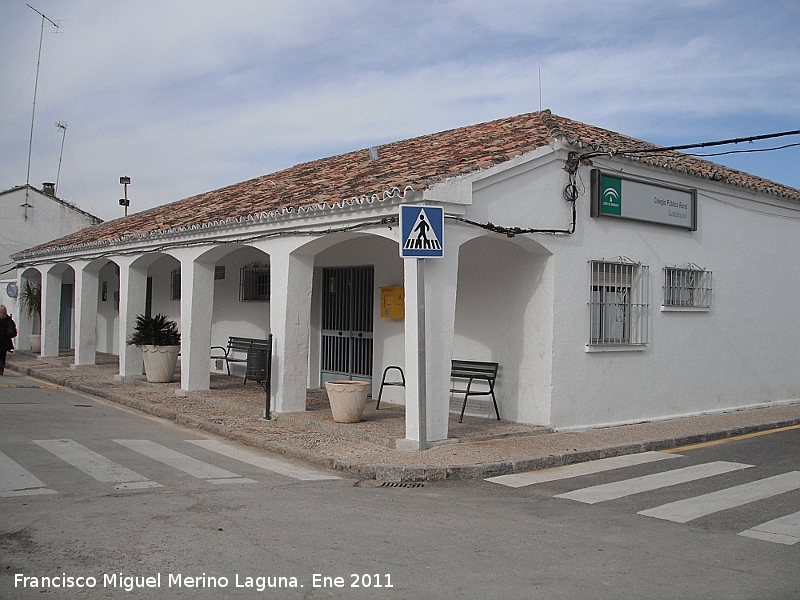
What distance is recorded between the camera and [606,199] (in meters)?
11.4

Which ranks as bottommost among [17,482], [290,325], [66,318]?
[17,482]

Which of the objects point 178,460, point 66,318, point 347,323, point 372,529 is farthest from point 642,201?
point 66,318

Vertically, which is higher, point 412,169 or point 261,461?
point 412,169

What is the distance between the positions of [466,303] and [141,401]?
589cm

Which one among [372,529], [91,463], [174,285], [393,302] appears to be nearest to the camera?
[372,529]

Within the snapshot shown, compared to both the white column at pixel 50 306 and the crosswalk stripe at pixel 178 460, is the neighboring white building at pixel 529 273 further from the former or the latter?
the white column at pixel 50 306

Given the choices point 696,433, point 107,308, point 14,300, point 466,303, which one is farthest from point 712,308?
point 14,300

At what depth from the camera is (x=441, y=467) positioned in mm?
8203

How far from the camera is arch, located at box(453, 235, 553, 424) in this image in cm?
1075

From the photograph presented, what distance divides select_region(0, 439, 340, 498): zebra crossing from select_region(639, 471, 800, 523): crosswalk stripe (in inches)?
133

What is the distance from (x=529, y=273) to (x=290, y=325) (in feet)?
11.8

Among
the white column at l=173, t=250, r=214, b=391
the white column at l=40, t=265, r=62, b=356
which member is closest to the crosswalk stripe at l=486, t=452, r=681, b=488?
the white column at l=173, t=250, r=214, b=391

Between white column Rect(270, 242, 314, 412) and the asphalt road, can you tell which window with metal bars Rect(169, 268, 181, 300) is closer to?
white column Rect(270, 242, 314, 412)

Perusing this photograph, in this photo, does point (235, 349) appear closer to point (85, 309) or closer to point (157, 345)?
point (157, 345)
